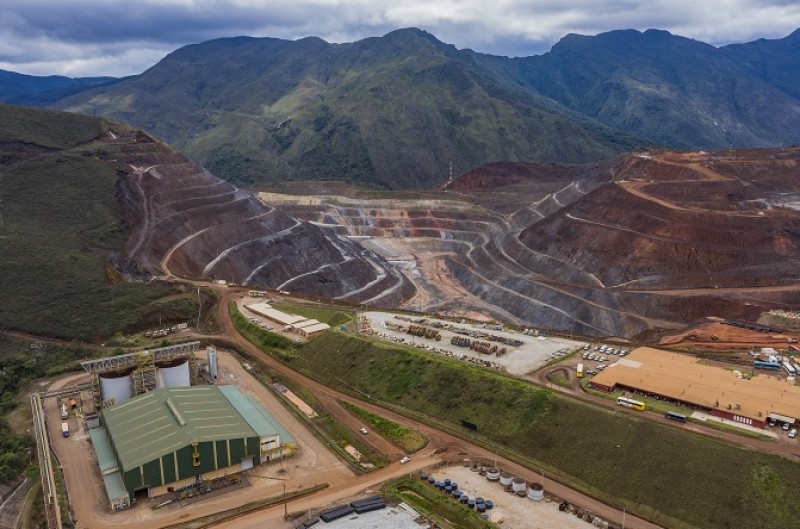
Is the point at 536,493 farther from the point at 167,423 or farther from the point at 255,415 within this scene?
the point at 167,423

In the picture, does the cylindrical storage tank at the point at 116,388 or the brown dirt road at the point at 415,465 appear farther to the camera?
the cylindrical storage tank at the point at 116,388

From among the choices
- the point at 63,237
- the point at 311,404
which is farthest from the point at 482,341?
the point at 63,237

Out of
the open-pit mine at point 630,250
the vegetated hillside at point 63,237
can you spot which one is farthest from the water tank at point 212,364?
the open-pit mine at point 630,250

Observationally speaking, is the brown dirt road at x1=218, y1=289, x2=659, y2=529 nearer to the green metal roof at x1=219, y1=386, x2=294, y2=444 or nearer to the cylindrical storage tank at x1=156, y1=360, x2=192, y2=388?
the green metal roof at x1=219, y1=386, x2=294, y2=444

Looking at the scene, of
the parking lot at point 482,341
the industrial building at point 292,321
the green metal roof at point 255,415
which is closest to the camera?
the green metal roof at point 255,415

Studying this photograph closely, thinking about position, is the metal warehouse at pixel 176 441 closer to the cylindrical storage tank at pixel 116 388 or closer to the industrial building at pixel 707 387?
the cylindrical storage tank at pixel 116 388

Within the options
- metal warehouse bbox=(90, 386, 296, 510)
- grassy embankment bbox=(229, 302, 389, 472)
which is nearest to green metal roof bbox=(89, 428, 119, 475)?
metal warehouse bbox=(90, 386, 296, 510)

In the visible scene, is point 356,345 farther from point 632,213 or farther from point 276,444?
point 632,213
